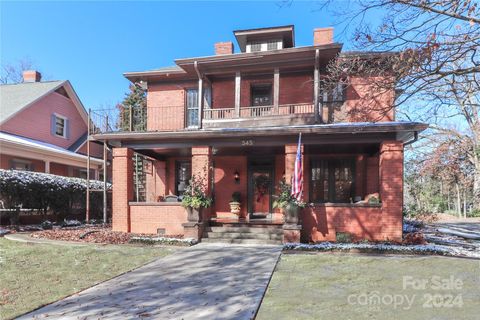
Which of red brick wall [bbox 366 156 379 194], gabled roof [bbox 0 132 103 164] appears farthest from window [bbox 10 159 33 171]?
red brick wall [bbox 366 156 379 194]

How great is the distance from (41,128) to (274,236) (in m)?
16.3

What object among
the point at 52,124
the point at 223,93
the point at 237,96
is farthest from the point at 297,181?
the point at 52,124

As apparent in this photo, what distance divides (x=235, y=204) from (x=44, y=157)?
10.7 m

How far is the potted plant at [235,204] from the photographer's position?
13.9 m

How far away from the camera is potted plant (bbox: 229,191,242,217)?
45.5ft

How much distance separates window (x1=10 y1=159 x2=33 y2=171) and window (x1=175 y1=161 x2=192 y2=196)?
8.50 m

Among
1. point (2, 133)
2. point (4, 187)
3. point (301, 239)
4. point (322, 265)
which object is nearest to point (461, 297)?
point (322, 265)

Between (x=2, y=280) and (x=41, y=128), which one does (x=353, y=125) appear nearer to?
(x=2, y=280)

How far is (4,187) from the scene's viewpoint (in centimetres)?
1212

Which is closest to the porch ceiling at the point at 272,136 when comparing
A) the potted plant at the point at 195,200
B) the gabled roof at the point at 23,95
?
the potted plant at the point at 195,200

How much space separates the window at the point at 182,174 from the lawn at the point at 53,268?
17.8 feet

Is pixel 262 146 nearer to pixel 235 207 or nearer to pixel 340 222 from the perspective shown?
pixel 235 207

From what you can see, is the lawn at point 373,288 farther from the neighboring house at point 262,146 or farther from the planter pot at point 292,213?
the neighboring house at point 262,146

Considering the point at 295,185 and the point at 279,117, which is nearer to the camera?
the point at 295,185
